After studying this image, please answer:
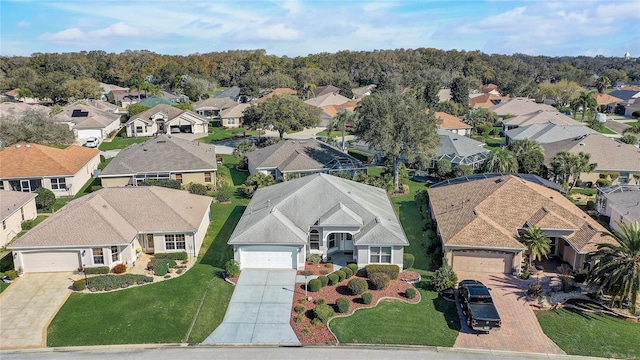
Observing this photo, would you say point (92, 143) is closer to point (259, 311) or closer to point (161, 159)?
point (161, 159)

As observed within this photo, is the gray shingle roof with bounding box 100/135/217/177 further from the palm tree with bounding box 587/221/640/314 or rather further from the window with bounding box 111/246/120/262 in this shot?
the palm tree with bounding box 587/221/640/314

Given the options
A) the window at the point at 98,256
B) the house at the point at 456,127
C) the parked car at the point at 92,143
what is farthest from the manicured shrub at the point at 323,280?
the parked car at the point at 92,143

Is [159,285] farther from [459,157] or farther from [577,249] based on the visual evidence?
[459,157]

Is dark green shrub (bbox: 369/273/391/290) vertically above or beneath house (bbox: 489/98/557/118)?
beneath

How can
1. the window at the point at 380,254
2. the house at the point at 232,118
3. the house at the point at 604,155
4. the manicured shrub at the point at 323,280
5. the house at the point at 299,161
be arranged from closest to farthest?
the manicured shrub at the point at 323,280 < the window at the point at 380,254 < the house at the point at 604,155 < the house at the point at 299,161 < the house at the point at 232,118

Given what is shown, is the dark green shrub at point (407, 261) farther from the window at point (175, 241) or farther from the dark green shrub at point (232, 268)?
the window at point (175, 241)

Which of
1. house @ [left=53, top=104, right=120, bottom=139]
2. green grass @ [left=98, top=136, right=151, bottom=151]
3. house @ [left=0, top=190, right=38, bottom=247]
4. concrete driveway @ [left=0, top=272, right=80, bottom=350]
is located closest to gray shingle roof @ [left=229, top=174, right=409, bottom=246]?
concrete driveway @ [left=0, top=272, right=80, bottom=350]

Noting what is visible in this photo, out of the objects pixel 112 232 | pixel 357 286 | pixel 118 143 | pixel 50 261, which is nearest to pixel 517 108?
pixel 118 143
